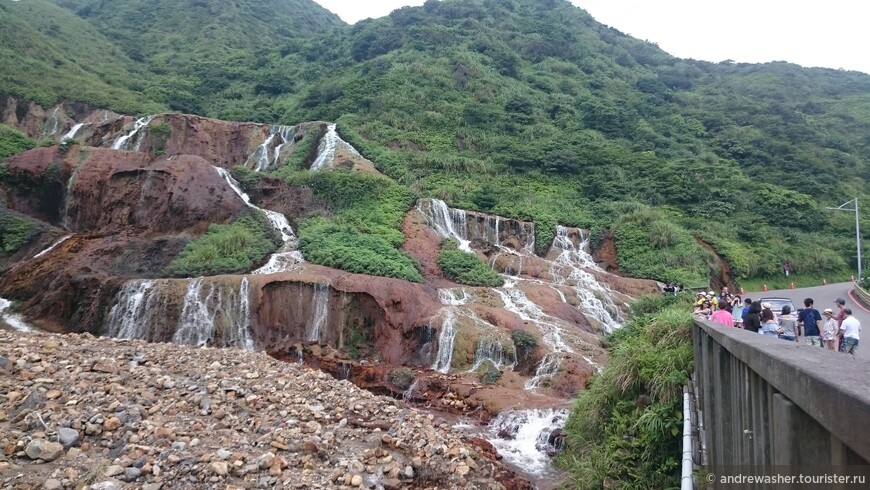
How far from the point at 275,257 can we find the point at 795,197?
36597 mm

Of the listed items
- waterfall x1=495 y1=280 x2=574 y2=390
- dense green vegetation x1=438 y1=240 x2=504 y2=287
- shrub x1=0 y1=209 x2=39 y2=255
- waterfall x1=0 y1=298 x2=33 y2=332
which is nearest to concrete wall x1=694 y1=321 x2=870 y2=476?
waterfall x1=495 y1=280 x2=574 y2=390

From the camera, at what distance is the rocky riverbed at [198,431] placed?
8000 millimetres

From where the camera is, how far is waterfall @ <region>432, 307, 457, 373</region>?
61.1ft

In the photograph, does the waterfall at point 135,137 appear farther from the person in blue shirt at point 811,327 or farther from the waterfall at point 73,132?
the person in blue shirt at point 811,327

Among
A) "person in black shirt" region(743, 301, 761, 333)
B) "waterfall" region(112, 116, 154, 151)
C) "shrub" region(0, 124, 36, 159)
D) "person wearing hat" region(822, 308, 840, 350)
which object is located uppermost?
"waterfall" region(112, 116, 154, 151)

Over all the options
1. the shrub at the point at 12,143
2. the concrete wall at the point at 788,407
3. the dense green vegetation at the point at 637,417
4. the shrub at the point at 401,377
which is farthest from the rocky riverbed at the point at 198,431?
the shrub at the point at 12,143

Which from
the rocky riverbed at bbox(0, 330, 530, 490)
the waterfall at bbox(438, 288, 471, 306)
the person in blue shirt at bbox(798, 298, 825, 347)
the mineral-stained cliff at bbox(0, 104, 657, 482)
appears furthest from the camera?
the waterfall at bbox(438, 288, 471, 306)

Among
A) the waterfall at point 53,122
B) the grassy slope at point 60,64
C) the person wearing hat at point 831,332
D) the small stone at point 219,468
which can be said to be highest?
the grassy slope at point 60,64

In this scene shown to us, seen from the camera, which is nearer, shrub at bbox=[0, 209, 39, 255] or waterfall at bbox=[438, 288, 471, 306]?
waterfall at bbox=[438, 288, 471, 306]

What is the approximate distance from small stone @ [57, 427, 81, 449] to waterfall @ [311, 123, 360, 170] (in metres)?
27.1

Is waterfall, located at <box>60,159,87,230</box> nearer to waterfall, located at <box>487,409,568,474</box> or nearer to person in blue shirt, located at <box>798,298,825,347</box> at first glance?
waterfall, located at <box>487,409,568,474</box>

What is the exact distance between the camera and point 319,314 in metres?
20.2

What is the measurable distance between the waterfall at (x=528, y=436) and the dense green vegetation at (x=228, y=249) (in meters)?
13.7

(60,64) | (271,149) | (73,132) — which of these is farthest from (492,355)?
(60,64)
